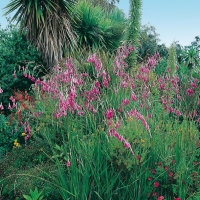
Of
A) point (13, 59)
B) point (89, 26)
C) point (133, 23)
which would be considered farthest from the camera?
point (89, 26)

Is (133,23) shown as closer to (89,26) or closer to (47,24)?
(47,24)

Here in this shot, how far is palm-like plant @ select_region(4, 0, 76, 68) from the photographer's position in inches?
623

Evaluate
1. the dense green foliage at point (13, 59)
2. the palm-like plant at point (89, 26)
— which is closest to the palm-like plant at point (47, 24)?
the dense green foliage at point (13, 59)

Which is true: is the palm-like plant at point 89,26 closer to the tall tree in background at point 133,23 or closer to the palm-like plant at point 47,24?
the palm-like plant at point 47,24

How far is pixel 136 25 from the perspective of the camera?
42.0 ft

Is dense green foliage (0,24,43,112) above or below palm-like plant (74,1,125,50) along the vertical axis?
below

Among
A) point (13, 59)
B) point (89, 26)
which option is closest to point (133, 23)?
point (13, 59)

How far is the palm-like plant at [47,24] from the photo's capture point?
15.8 meters

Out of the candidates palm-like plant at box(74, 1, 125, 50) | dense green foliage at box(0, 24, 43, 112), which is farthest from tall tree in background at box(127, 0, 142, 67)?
palm-like plant at box(74, 1, 125, 50)

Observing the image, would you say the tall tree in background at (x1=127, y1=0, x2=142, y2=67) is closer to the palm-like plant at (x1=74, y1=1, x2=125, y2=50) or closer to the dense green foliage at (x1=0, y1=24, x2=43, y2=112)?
the dense green foliage at (x1=0, y1=24, x2=43, y2=112)

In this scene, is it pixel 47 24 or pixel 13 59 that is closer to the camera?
pixel 13 59

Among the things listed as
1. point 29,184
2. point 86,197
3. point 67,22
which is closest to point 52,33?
point 67,22

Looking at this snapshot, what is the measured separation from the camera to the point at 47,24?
1639cm

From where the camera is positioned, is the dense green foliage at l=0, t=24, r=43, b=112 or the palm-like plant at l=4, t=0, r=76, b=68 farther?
the palm-like plant at l=4, t=0, r=76, b=68
